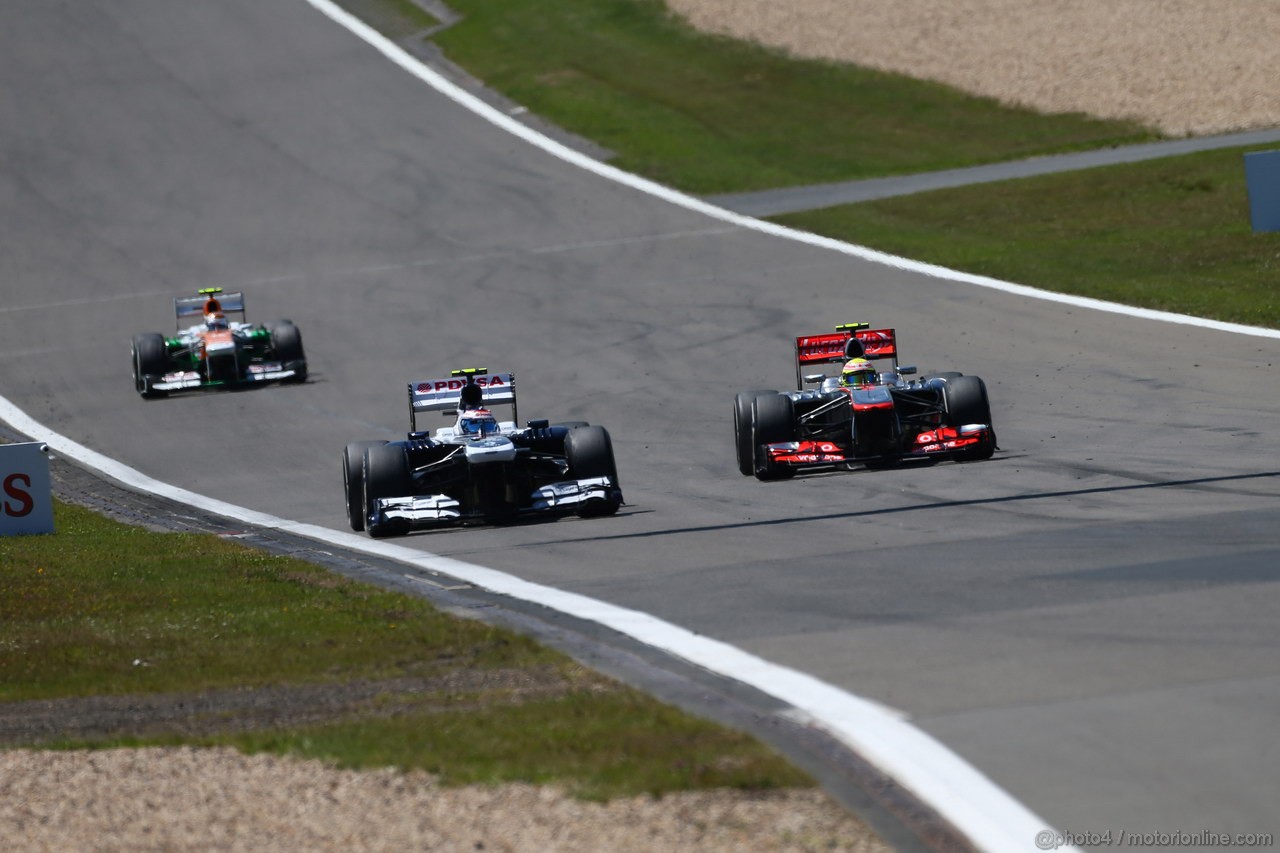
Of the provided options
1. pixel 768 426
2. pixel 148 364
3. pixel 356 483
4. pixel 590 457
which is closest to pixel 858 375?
pixel 768 426

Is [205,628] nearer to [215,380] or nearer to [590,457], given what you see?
[590,457]

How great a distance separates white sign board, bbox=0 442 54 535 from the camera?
59.5 feet

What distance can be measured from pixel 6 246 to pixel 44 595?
2891cm

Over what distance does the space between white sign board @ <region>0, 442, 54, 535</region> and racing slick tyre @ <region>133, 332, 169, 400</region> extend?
412 inches

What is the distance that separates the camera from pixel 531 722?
8.49 metres

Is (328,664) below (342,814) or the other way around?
the other way around

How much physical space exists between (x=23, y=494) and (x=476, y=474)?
490cm

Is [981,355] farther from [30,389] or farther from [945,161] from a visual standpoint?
[945,161]

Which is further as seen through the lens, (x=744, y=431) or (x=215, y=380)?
(x=215, y=380)

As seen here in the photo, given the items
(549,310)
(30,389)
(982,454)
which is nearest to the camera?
(982,454)

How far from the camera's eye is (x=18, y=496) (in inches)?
717

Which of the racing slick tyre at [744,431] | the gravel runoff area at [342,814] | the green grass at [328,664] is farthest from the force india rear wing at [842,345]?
the gravel runoff area at [342,814]

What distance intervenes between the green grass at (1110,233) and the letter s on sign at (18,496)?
17.3 m

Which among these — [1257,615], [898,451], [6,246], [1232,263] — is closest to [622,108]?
[6,246]
